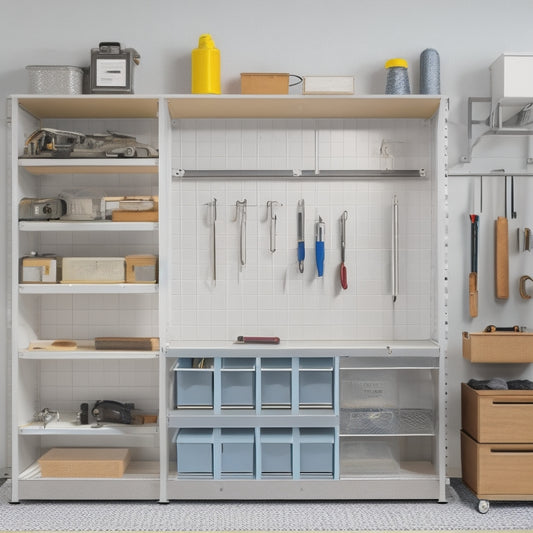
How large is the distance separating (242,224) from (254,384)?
2.98 ft

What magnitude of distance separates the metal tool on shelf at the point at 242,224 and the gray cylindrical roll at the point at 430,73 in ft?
3.80

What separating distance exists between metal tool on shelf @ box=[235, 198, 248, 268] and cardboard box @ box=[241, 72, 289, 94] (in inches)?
24.8

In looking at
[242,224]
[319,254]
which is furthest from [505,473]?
[242,224]

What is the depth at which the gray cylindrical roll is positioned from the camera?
3.54 metres

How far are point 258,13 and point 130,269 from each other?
5.31 ft

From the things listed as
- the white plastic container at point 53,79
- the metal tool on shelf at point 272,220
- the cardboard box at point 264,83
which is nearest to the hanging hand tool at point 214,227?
the metal tool on shelf at point 272,220

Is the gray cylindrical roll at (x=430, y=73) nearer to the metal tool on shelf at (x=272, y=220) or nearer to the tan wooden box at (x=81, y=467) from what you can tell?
the metal tool on shelf at (x=272, y=220)

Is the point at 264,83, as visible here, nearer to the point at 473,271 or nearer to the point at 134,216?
the point at 134,216

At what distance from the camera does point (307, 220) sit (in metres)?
3.76

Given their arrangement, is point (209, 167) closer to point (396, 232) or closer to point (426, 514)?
point (396, 232)

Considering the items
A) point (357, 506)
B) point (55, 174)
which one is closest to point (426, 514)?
point (357, 506)

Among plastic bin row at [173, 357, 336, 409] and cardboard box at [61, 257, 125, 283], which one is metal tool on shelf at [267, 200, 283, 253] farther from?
cardboard box at [61, 257, 125, 283]

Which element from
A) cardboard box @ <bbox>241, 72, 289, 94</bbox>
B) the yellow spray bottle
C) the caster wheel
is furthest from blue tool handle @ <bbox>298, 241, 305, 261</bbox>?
the caster wheel

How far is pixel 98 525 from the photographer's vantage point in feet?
10.2
